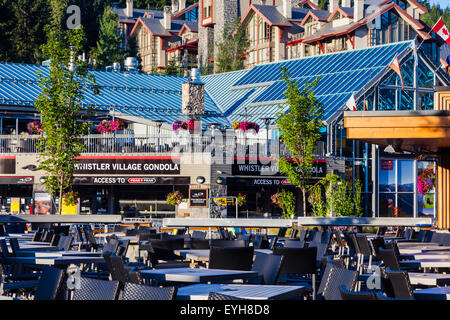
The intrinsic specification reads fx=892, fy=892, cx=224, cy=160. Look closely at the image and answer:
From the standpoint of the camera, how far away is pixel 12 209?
40.4 meters

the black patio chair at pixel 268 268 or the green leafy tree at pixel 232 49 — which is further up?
the green leafy tree at pixel 232 49

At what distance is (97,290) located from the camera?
665 cm

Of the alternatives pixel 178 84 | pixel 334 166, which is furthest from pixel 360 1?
pixel 334 166

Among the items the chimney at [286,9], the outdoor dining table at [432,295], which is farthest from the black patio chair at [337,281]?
the chimney at [286,9]

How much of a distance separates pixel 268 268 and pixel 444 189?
12.0 metres

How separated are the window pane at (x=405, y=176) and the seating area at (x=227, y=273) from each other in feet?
83.4

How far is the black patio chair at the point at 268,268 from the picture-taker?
9.18 meters

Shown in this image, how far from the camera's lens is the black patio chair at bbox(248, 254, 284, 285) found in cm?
918

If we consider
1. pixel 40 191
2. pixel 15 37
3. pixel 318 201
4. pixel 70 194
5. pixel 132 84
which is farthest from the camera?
pixel 15 37

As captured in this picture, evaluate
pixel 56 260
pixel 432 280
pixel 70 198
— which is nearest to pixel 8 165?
pixel 70 198

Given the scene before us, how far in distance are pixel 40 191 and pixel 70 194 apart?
3.82 m

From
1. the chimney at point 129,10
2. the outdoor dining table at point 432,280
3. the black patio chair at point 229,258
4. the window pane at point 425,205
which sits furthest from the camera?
the chimney at point 129,10

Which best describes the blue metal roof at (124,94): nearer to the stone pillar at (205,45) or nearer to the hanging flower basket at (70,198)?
the hanging flower basket at (70,198)
